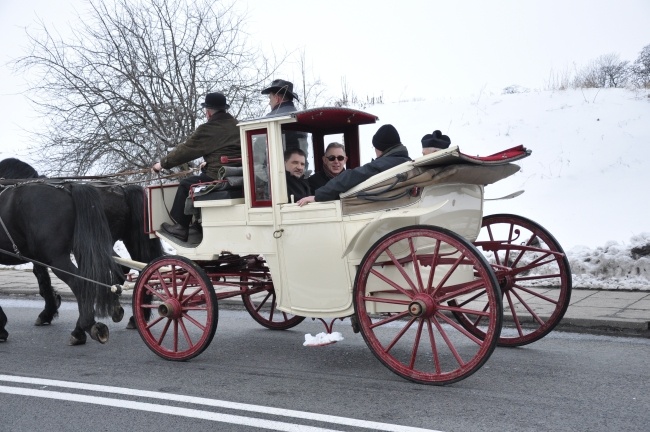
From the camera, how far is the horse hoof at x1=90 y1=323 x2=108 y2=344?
6746 millimetres

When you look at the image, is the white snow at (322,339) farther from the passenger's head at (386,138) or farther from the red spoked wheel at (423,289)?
the passenger's head at (386,138)

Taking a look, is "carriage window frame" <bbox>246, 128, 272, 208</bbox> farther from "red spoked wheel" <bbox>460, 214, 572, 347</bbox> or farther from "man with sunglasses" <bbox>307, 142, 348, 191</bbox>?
"red spoked wheel" <bbox>460, 214, 572, 347</bbox>

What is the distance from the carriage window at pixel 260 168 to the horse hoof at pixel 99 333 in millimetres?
1999

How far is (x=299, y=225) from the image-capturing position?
576 centimetres

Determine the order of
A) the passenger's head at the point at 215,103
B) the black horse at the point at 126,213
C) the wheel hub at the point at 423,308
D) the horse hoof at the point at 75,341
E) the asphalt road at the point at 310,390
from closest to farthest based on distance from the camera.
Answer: the asphalt road at the point at 310,390, the wheel hub at the point at 423,308, the passenger's head at the point at 215,103, the horse hoof at the point at 75,341, the black horse at the point at 126,213

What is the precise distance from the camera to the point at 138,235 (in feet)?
25.9

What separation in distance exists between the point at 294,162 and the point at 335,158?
0.50m

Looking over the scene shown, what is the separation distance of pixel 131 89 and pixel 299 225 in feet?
31.8

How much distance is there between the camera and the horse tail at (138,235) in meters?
7.84

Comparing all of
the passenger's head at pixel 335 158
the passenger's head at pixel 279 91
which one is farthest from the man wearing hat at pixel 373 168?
the passenger's head at pixel 279 91

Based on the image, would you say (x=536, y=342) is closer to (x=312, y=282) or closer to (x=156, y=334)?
(x=312, y=282)

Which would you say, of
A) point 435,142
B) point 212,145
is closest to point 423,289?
point 435,142

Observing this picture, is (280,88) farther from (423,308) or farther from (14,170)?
(14,170)

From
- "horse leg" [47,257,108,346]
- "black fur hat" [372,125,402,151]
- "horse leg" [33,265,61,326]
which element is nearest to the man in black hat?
"black fur hat" [372,125,402,151]
